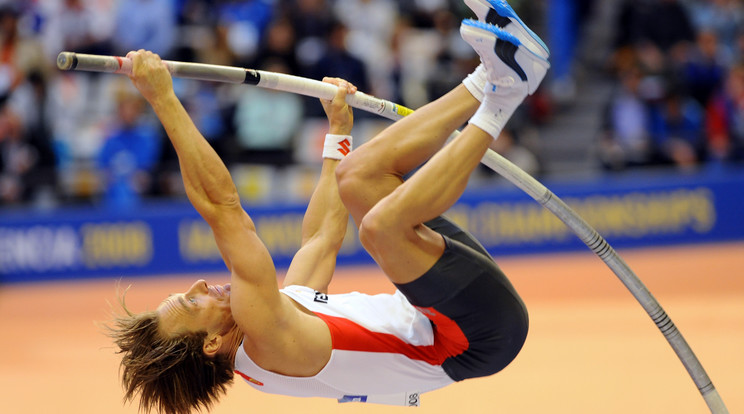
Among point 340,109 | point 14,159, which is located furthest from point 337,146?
point 14,159

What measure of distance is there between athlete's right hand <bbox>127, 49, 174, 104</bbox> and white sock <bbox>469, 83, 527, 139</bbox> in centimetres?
129

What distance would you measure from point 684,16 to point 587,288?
485 centimetres

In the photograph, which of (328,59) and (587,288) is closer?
(587,288)

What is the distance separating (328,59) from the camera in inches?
476

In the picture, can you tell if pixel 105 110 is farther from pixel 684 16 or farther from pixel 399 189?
pixel 399 189

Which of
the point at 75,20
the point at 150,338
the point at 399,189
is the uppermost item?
the point at 75,20

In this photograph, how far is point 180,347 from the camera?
4273 millimetres

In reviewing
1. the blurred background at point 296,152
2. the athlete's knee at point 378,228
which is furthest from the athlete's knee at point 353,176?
the blurred background at point 296,152

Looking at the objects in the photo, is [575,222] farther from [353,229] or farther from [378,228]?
[353,229]

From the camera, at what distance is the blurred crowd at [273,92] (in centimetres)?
1200

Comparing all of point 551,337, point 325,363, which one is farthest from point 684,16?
point 325,363

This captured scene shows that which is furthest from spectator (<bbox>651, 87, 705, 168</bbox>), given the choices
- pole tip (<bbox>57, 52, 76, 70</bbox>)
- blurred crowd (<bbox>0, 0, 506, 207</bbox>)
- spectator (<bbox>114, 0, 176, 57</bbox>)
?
pole tip (<bbox>57, 52, 76, 70</bbox>)

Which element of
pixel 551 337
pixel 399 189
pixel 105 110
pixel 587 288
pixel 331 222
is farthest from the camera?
pixel 105 110

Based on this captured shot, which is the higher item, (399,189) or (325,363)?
(399,189)
